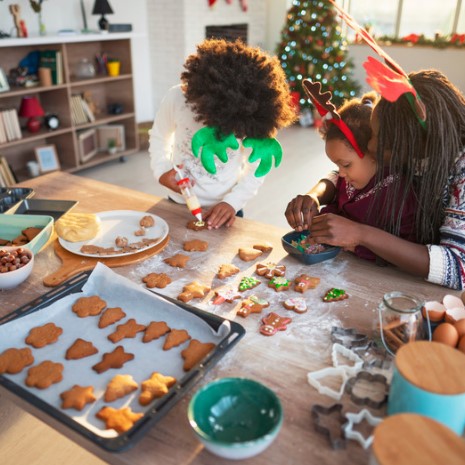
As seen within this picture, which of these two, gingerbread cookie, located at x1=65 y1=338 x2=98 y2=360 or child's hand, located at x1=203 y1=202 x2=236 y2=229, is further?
child's hand, located at x1=203 y1=202 x2=236 y2=229

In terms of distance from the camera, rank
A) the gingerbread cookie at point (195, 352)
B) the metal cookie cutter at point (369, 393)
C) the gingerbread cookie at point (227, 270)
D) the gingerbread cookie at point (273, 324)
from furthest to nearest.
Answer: the gingerbread cookie at point (227, 270)
the gingerbread cookie at point (273, 324)
the gingerbread cookie at point (195, 352)
the metal cookie cutter at point (369, 393)

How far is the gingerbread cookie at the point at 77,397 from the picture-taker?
0.81 metres

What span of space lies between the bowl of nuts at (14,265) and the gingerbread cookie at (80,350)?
30 cm

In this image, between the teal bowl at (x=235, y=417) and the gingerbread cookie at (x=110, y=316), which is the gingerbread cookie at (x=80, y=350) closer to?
the gingerbread cookie at (x=110, y=316)

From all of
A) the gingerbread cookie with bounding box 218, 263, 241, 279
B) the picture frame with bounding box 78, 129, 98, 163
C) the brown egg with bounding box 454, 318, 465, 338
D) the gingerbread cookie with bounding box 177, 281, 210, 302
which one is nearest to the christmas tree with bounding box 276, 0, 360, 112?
the picture frame with bounding box 78, 129, 98, 163

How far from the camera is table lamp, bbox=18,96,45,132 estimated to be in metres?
3.89

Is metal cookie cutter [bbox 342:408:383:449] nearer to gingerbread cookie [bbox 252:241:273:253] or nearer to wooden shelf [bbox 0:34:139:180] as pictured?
gingerbread cookie [bbox 252:241:273:253]

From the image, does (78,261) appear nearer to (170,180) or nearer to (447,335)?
(170,180)

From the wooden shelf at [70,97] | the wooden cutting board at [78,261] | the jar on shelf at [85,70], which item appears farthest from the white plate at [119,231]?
the jar on shelf at [85,70]

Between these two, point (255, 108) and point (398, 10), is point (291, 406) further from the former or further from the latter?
point (398, 10)

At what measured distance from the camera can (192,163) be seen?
1.78 m

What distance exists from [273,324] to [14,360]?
0.52 meters

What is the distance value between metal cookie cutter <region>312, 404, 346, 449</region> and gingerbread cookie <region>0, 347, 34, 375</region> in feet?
1.78

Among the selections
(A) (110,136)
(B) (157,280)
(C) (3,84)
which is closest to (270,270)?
(B) (157,280)
